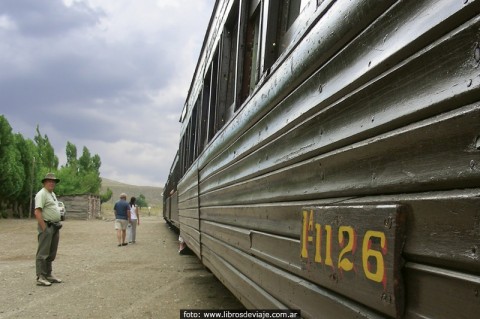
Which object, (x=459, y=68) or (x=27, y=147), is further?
(x=27, y=147)

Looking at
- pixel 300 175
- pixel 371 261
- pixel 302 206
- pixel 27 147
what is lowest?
pixel 371 261

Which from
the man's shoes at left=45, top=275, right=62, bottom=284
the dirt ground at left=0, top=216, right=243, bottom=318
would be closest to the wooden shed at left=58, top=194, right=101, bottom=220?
the dirt ground at left=0, top=216, right=243, bottom=318

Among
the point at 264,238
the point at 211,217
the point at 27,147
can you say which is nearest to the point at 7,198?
the point at 27,147

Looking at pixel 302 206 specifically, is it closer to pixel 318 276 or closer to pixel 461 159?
pixel 318 276

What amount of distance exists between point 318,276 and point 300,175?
18.3 inches

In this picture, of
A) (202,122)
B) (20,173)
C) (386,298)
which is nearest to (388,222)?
(386,298)

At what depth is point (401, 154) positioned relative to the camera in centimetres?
121

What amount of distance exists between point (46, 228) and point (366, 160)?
21.6ft

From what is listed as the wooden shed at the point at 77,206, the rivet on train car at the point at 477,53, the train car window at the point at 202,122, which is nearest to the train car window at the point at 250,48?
the train car window at the point at 202,122

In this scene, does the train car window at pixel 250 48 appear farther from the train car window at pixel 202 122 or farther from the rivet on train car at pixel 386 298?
the rivet on train car at pixel 386 298

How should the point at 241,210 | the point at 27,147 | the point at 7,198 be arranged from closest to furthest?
the point at 241,210 < the point at 7,198 < the point at 27,147

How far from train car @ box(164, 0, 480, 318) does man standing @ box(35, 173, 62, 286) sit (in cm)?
509

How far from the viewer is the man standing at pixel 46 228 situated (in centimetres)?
693

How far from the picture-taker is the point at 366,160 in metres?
1.40
